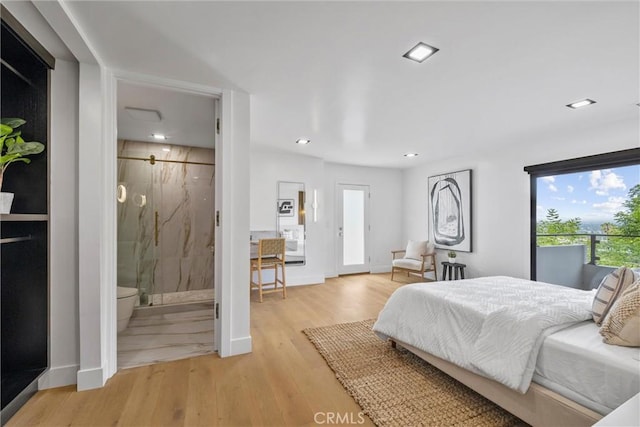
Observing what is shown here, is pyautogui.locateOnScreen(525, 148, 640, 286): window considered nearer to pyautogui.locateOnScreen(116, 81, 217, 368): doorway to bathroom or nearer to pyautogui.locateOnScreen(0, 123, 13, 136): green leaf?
pyautogui.locateOnScreen(116, 81, 217, 368): doorway to bathroom

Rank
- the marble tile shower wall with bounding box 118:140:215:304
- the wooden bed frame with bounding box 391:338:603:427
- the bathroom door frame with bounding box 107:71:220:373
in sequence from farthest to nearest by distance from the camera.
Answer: the marble tile shower wall with bounding box 118:140:215:304 < the bathroom door frame with bounding box 107:71:220:373 < the wooden bed frame with bounding box 391:338:603:427

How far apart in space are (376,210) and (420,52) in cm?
446

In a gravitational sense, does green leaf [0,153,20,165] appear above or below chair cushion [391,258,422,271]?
above

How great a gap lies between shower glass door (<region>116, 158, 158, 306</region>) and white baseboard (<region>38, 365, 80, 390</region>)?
1765mm

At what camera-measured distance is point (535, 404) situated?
4.82ft

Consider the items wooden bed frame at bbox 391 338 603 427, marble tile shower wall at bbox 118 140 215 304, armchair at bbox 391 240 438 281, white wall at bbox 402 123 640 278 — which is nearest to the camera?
wooden bed frame at bbox 391 338 603 427

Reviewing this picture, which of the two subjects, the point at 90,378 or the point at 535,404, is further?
the point at 90,378

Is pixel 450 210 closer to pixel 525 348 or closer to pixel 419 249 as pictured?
pixel 419 249

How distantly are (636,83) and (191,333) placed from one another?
453cm

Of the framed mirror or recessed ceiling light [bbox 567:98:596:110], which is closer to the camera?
recessed ceiling light [bbox 567:98:596:110]

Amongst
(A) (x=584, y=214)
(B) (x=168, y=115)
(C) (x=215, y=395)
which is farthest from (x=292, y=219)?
(A) (x=584, y=214)

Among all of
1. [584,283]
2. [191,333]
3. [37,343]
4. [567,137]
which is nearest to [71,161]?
[37,343]

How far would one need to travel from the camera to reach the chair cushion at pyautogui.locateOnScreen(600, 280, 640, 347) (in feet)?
4.46

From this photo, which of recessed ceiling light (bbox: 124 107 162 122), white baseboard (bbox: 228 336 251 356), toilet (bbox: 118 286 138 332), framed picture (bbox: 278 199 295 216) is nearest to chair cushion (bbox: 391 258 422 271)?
framed picture (bbox: 278 199 295 216)
